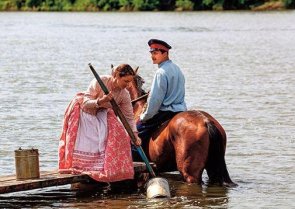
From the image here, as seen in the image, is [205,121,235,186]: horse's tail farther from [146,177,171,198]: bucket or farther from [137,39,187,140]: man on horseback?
[137,39,187,140]: man on horseback

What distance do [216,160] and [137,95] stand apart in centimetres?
179

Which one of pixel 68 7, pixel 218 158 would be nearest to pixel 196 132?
pixel 218 158

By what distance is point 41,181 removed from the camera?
1107 centimetres

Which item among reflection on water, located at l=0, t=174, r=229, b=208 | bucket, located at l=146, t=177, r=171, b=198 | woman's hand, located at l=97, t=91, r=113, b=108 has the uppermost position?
woman's hand, located at l=97, t=91, r=113, b=108

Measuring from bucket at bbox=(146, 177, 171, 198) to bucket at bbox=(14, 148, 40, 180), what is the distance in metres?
1.25

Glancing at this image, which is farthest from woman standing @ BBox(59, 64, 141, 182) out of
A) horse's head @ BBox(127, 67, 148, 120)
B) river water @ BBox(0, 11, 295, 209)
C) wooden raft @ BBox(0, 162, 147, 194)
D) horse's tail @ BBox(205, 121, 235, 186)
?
horse's head @ BBox(127, 67, 148, 120)

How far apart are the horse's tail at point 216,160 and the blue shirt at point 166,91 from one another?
880 mm

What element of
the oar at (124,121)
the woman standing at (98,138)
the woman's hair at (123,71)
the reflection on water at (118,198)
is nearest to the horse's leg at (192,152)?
the reflection on water at (118,198)

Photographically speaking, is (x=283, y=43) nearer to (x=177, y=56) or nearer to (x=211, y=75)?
(x=177, y=56)

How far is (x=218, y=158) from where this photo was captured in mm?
11711

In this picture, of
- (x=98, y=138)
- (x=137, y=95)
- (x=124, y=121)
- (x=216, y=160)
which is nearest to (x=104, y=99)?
(x=124, y=121)

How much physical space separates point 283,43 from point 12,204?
122 feet

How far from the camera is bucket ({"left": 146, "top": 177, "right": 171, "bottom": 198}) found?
11484 millimetres

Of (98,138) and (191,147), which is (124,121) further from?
(191,147)
